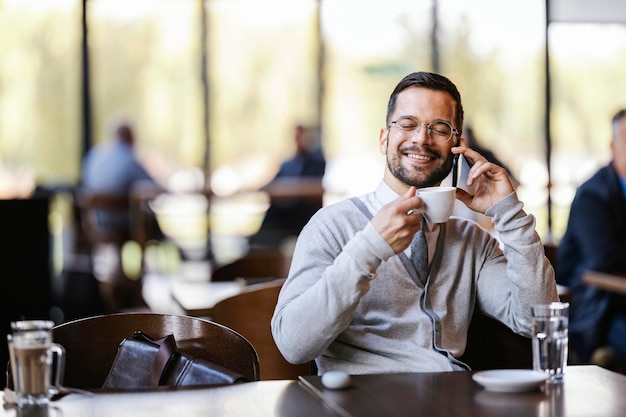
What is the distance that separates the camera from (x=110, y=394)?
1.74 meters

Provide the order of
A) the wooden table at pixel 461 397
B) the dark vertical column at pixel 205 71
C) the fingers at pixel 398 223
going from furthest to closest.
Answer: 1. the dark vertical column at pixel 205 71
2. the fingers at pixel 398 223
3. the wooden table at pixel 461 397

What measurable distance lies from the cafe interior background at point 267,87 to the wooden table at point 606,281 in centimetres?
487

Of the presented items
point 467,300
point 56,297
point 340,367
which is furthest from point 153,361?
point 56,297

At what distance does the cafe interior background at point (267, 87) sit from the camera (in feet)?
27.9

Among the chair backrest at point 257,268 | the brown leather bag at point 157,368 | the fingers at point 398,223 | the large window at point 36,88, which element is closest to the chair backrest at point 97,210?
the large window at point 36,88

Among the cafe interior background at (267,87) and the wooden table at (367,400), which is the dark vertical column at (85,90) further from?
the wooden table at (367,400)

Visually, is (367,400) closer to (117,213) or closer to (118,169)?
(117,213)

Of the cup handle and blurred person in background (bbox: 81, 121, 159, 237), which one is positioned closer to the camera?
the cup handle

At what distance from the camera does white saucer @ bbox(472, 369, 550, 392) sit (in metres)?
1.71

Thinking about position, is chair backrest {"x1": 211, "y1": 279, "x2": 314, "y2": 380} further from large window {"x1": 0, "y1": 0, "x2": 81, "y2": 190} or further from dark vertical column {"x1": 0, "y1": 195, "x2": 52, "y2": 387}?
large window {"x1": 0, "y1": 0, "x2": 81, "y2": 190}

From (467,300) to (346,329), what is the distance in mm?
296

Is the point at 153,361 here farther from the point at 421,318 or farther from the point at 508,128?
the point at 508,128

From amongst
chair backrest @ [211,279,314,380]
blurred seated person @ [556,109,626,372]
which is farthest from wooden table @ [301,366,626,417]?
blurred seated person @ [556,109,626,372]

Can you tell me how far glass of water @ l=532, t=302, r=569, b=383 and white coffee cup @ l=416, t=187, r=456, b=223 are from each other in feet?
0.95
